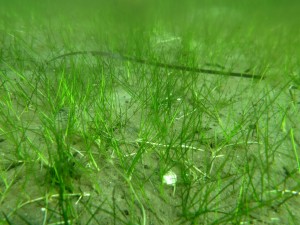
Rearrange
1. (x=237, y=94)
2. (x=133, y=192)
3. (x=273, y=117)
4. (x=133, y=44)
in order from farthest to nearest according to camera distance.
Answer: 1. (x=133, y=44)
2. (x=237, y=94)
3. (x=273, y=117)
4. (x=133, y=192)

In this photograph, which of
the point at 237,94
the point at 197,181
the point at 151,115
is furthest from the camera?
the point at 237,94

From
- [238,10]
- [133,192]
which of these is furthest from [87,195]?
[238,10]

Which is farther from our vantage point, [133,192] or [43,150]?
[43,150]

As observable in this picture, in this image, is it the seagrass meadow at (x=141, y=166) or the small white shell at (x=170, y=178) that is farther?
the small white shell at (x=170, y=178)

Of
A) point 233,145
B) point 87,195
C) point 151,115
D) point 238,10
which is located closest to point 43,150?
point 87,195

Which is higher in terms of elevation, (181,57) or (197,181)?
(181,57)

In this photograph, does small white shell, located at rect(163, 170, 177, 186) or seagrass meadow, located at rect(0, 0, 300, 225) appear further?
small white shell, located at rect(163, 170, 177, 186)

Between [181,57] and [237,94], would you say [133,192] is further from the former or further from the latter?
[181,57]

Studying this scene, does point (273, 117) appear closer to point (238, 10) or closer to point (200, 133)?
point (200, 133)
